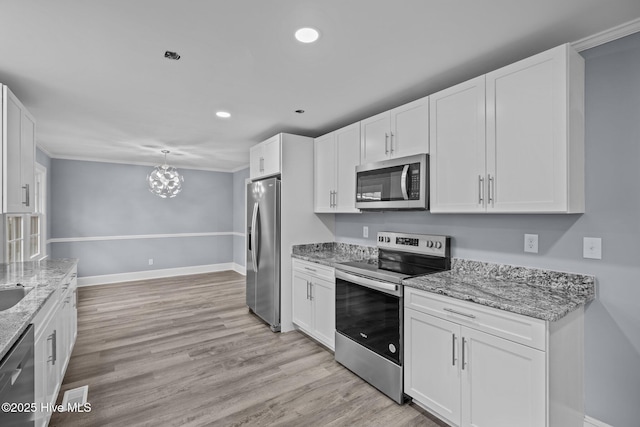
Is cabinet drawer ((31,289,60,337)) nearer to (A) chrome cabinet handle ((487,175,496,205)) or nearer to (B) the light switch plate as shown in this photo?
(A) chrome cabinet handle ((487,175,496,205))

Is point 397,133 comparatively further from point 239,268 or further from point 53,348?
point 239,268

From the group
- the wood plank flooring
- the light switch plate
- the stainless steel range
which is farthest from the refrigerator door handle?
the light switch plate

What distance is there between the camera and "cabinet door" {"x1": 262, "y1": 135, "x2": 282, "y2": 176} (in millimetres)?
3675

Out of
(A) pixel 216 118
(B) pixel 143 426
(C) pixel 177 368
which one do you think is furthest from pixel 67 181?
(B) pixel 143 426

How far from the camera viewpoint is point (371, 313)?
100 inches

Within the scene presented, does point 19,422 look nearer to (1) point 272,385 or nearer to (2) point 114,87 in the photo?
(1) point 272,385

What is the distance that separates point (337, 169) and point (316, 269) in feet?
3.64

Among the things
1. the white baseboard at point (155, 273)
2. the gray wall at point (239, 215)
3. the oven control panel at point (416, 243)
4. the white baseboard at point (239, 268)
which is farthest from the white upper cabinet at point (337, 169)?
the white baseboard at point (155, 273)

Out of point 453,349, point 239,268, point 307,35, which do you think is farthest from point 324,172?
point 239,268

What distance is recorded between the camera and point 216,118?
11.3 ft

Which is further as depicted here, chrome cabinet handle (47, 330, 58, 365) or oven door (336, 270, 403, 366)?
oven door (336, 270, 403, 366)

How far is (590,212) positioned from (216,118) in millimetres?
3355

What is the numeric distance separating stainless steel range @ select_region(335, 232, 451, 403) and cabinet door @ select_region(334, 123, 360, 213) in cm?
55

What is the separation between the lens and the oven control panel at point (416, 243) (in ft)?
8.66
